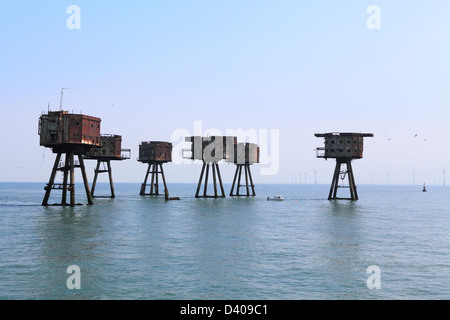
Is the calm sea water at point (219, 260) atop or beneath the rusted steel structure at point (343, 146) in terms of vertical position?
beneath

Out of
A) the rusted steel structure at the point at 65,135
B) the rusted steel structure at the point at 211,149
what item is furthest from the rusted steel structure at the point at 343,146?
the rusted steel structure at the point at 65,135

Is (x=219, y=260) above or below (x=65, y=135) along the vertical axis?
below

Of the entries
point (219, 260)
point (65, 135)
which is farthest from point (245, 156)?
point (219, 260)

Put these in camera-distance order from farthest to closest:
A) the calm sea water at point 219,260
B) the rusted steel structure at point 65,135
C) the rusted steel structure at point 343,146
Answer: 1. the rusted steel structure at point 343,146
2. the rusted steel structure at point 65,135
3. the calm sea water at point 219,260

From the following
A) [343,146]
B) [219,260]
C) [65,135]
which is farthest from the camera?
[343,146]

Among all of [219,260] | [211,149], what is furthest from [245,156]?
[219,260]

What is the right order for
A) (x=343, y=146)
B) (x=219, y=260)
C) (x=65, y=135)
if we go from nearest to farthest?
(x=219, y=260)
(x=65, y=135)
(x=343, y=146)

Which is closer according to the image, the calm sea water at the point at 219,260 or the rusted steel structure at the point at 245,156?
the calm sea water at the point at 219,260

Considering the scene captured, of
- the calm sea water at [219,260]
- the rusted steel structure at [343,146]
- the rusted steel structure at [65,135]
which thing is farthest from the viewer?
the rusted steel structure at [343,146]

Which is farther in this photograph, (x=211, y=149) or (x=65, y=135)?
(x=211, y=149)

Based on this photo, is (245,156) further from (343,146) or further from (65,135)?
(65,135)

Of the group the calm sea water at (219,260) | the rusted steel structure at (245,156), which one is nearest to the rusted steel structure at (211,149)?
the rusted steel structure at (245,156)

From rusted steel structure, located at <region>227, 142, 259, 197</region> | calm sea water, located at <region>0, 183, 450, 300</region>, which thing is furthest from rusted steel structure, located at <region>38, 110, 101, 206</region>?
rusted steel structure, located at <region>227, 142, 259, 197</region>

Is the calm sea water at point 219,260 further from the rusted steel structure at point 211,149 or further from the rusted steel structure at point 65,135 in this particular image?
the rusted steel structure at point 211,149
